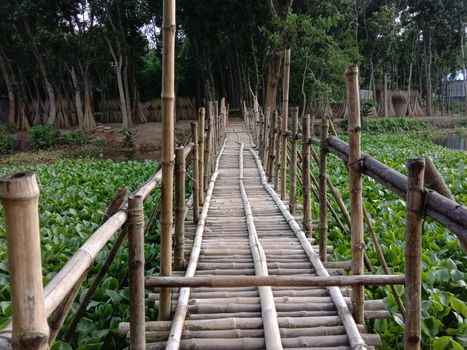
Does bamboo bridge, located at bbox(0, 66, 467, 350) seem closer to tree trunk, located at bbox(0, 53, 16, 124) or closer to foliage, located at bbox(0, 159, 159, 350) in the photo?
foliage, located at bbox(0, 159, 159, 350)

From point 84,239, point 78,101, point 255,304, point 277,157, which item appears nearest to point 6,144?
point 78,101

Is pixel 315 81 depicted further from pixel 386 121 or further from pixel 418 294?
pixel 418 294

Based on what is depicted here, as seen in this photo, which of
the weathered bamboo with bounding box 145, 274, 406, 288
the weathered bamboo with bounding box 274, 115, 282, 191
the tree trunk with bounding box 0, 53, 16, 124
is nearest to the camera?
the weathered bamboo with bounding box 145, 274, 406, 288

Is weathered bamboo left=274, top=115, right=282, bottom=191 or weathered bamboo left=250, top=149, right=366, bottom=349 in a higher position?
weathered bamboo left=274, top=115, right=282, bottom=191

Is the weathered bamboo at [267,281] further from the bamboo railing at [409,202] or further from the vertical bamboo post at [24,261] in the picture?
the vertical bamboo post at [24,261]

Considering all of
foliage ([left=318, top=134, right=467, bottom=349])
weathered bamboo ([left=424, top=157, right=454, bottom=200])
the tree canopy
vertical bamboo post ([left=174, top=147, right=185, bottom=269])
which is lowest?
foliage ([left=318, top=134, right=467, bottom=349])

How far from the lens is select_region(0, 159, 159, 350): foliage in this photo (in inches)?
112

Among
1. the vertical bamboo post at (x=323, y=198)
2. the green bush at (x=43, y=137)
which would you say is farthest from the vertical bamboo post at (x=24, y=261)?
the green bush at (x=43, y=137)

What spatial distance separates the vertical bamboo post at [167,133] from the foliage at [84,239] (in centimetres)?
53

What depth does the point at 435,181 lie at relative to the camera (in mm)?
1878

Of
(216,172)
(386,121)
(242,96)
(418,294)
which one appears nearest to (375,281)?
(418,294)

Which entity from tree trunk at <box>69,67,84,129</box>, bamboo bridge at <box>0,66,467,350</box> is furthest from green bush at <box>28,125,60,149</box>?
bamboo bridge at <box>0,66,467,350</box>

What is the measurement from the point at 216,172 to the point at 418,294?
19.1 feet

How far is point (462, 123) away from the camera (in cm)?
2536
